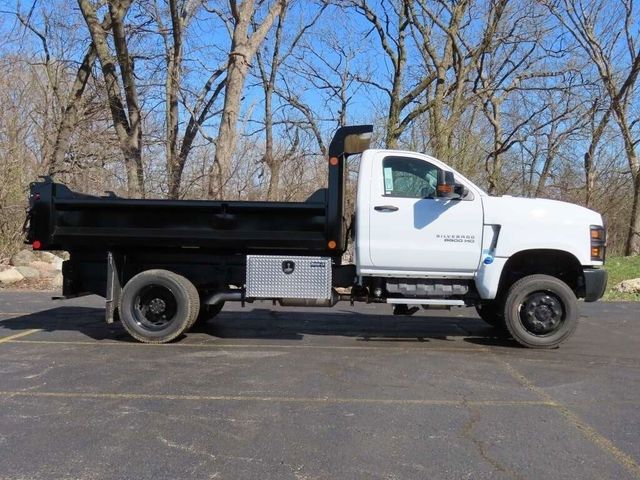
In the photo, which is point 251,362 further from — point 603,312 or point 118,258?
point 603,312

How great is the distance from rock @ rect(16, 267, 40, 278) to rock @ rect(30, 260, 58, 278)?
5.0 inches

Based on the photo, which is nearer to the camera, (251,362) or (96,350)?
(251,362)

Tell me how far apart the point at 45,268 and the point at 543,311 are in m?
12.8

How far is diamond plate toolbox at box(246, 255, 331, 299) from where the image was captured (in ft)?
24.6

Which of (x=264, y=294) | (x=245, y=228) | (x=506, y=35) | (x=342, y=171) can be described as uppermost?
(x=506, y=35)

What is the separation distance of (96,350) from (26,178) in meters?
11.9

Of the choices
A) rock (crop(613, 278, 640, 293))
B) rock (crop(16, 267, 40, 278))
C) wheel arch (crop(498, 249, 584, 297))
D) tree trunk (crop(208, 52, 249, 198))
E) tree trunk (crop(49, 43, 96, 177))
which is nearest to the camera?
wheel arch (crop(498, 249, 584, 297))

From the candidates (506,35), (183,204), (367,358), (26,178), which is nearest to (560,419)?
(367,358)

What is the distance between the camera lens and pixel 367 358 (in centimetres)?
704

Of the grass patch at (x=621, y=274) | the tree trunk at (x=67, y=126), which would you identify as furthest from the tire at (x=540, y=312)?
the tree trunk at (x=67, y=126)

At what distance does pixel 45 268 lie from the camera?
15633 millimetres

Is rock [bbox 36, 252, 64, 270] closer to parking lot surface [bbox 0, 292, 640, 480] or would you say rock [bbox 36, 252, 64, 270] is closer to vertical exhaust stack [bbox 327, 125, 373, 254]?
parking lot surface [bbox 0, 292, 640, 480]

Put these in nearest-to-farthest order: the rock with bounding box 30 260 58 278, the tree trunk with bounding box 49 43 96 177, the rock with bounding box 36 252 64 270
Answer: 1. the rock with bounding box 30 260 58 278
2. the rock with bounding box 36 252 64 270
3. the tree trunk with bounding box 49 43 96 177

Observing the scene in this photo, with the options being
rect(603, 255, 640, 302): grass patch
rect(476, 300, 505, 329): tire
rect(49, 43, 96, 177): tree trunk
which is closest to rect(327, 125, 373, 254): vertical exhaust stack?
rect(476, 300, 505, 329): tire
